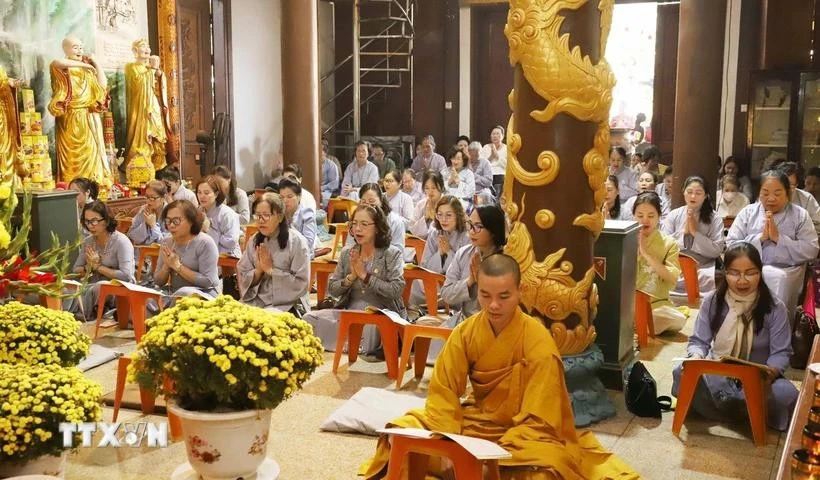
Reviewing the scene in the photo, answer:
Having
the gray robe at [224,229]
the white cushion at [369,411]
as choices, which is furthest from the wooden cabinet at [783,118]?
the white cushion at [369,411]

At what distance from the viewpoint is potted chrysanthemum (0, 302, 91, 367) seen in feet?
11.0

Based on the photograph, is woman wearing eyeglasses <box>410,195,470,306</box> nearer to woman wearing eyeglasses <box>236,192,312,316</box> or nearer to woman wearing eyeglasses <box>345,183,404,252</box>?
woman wearing eyeglasses <box>345,183,404,252</box>

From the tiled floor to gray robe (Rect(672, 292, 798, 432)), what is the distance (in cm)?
8

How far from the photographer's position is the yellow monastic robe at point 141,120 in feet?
33.8

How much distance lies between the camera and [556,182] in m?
4.45

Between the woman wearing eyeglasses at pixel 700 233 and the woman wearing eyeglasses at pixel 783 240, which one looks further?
the woman wearing eyeglasses at pixel 700 233

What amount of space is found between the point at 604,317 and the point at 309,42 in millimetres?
6357

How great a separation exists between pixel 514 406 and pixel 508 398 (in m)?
0.04

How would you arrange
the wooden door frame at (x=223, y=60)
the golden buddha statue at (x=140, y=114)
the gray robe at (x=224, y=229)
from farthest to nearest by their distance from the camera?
the wooden door frame at (x=223, y=60) → the golden buddha statue at (x=140, y=114) → the gray robe at (x=224, y=229)

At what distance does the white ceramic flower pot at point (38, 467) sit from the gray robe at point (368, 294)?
9.45 ft

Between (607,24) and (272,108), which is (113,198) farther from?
(607,24)

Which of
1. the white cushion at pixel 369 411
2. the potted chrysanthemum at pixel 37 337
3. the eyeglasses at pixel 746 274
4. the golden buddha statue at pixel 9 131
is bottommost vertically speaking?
the white cushion at pixel 369 411

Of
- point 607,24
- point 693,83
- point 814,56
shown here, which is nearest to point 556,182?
point 607,24

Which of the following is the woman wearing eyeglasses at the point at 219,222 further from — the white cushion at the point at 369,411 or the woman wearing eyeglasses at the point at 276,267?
the white cushion at the point at 369,411
